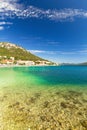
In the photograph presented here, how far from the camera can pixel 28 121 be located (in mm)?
11352

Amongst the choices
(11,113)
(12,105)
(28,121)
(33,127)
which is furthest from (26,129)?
(12,105)

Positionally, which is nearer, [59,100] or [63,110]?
[63,110]

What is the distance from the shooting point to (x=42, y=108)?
14469 mm

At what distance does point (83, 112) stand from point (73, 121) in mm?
2295

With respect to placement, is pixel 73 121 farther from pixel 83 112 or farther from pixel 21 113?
pixel 21 113

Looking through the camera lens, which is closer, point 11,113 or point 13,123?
point 13,123

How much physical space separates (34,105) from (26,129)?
5.39 m

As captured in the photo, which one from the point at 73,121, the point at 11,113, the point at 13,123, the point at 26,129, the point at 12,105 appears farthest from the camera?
the point at 12,105

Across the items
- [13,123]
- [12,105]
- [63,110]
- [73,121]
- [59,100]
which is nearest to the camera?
[13,123]

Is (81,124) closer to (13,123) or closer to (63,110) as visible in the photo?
(63,110)

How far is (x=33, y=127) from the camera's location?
1043 cm

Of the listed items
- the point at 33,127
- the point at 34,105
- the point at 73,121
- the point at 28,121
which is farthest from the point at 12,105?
the point at 73,121

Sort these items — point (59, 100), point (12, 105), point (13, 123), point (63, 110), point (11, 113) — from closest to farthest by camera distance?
point (13, 123), point (11, 113), point (63, 110), point (12, 105), point (59, 100)

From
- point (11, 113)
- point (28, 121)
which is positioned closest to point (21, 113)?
point (11, 113)
